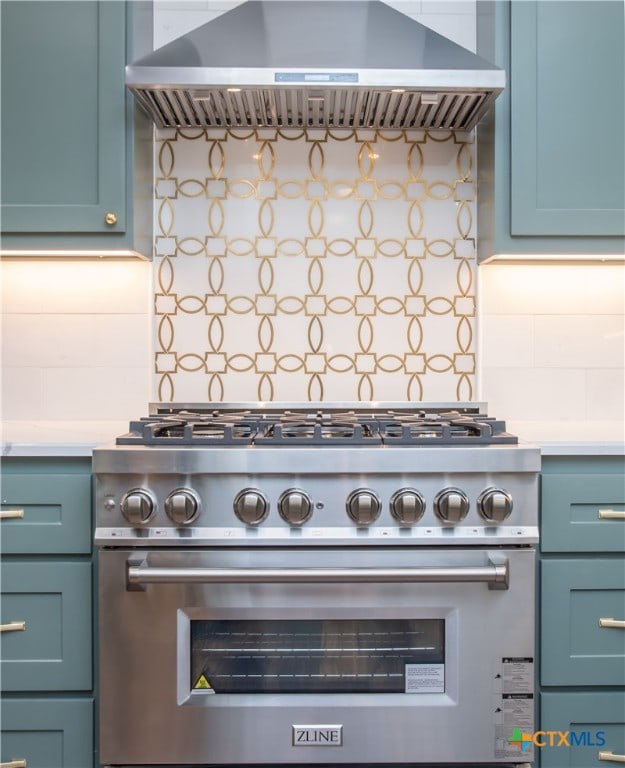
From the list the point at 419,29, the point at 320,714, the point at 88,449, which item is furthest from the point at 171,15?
the point at 320,714

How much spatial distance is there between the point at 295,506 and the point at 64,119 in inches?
44.5

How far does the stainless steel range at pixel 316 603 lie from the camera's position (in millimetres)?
1324

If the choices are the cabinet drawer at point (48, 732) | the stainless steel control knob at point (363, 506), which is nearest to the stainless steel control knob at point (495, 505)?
the stainless steel control knob at point (363, 506)

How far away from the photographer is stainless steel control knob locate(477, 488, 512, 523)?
1323mm

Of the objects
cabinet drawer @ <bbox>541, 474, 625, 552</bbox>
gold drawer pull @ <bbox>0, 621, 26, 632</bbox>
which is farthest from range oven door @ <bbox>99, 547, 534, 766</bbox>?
gold drawer pull @ <bbox>0, 621, 26, 632</bbox>

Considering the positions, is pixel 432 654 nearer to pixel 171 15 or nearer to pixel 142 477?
pixel 142 477

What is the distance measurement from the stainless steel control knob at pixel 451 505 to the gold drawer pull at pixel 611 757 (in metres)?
0.65

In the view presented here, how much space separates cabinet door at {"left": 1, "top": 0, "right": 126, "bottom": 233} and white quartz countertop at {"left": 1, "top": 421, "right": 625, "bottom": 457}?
527mm

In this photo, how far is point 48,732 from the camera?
1443 millimetres

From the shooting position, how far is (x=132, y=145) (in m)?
1.67

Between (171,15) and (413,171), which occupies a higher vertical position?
(171,15)

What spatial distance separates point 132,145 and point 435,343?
0.99 metres

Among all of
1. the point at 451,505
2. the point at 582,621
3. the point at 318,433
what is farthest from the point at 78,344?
the point at 582,621

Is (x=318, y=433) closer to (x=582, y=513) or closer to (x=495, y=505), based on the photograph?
(x=495, y=505)
